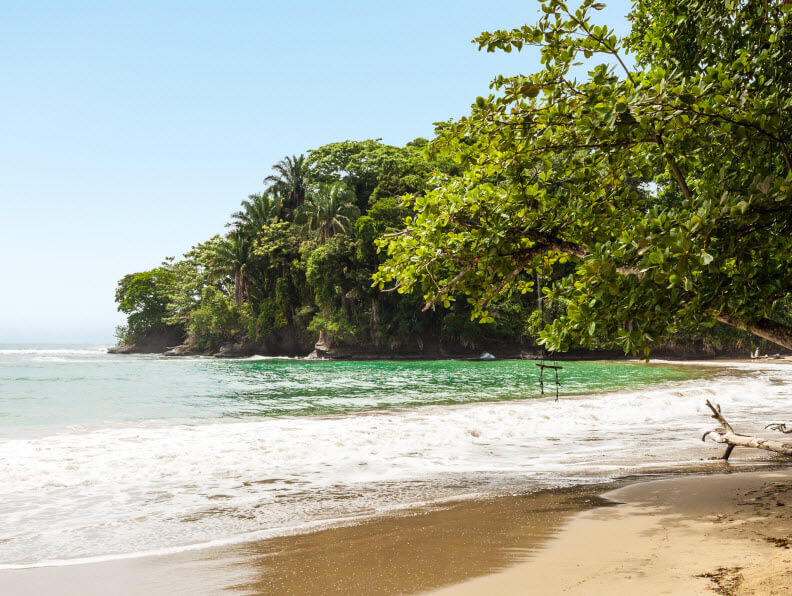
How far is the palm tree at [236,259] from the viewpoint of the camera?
55.4 m

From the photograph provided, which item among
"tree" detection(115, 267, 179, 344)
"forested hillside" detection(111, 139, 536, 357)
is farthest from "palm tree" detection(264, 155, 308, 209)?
"tree" detection(115, 267, 179, 344)

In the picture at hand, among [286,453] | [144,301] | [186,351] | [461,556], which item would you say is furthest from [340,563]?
[144,301]

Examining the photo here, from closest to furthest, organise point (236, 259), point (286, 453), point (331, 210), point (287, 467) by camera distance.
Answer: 1. point (287, 467)
2. point (286, 453)
3. point (331, 210)
4. point (236, 259)

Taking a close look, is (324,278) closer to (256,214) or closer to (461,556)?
(256,214)

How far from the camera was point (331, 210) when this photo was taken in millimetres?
49094

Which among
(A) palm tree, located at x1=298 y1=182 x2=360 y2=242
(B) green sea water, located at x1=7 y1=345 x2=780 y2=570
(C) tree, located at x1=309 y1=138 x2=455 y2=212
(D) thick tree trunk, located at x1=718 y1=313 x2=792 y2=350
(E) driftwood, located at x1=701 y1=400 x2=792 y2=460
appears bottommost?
(B) green sea water, located at x1=7 y1=345 x2=780 y2=570

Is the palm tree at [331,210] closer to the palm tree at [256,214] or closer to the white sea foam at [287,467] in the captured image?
the palm tree at [256,214]

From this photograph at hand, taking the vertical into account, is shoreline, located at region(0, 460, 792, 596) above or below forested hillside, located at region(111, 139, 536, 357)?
below

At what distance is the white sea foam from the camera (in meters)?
5.57

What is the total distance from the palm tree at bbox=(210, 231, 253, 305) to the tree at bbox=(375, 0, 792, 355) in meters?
50.2

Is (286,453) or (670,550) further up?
(670,550)

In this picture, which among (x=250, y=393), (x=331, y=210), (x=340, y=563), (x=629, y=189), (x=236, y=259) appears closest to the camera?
(x=340, y=563)

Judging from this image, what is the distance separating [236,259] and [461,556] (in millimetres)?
53949

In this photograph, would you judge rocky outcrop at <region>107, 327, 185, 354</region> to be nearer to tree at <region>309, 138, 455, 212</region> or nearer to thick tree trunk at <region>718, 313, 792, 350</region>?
tree at <region>309, 138, 455, 212</region>
